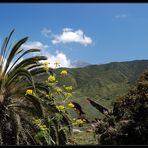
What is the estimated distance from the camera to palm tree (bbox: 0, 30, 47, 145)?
878 cm

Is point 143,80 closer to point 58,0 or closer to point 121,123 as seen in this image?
point 121,123

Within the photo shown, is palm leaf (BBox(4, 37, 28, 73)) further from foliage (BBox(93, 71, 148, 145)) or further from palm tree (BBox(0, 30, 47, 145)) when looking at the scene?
foliage (BBox(93, 71, 148, 145))

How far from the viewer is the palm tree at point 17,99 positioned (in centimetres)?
878

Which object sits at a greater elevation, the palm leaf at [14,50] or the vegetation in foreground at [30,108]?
the palm leaf at [14,50]

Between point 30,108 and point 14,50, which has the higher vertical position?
point 14,50

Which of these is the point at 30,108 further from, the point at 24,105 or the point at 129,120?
the point at 129,120

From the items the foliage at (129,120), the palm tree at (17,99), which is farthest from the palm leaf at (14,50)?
the foliage at (129,120)

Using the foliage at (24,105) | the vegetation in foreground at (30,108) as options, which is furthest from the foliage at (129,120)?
the foliage at (24,105)

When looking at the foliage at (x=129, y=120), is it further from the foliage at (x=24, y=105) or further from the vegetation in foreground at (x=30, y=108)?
the foliage at (x=24, y=105)

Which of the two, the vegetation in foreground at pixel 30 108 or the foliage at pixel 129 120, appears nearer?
the vegetation in foreground at pixel 30 108

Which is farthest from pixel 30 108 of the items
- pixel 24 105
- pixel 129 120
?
pixel 129 120

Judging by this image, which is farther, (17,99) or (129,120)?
(129,120)

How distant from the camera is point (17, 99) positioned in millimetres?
9711

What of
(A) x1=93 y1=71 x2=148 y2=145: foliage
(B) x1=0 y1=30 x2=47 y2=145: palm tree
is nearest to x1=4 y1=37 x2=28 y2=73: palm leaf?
(B) x1=0 y1=30 x2=47 y2=145: palm tree
